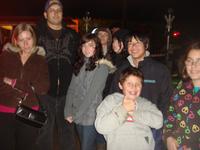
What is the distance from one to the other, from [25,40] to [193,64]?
212 centimetres

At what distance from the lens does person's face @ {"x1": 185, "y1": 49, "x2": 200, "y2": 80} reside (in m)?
3.28

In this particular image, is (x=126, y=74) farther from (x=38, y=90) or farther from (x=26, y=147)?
(x=26, y=147)

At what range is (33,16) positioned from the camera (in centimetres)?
1958

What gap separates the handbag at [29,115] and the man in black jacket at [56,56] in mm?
593

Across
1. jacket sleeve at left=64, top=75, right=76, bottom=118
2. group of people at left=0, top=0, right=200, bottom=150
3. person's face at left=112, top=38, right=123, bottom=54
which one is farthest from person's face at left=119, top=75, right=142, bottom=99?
person's face at left=112, top=38, right=123, bottom=54

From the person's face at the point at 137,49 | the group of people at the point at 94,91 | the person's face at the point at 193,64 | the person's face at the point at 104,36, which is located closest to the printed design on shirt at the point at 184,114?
the group of people at the point at 94,91

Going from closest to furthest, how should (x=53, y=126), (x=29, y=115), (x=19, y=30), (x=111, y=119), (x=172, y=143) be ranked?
(x=111, y=119), (x=172, y=143), (x=29, y=115), (x=19, y=30), (x=53, y=126)

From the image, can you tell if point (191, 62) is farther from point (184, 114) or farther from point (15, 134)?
point (15, 134)

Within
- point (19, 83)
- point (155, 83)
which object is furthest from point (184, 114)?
point (19, 83)

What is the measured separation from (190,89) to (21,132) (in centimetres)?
217

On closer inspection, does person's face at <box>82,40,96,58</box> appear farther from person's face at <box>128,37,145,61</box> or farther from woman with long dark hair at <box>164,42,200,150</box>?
woman with long dark hair at <box>164,42,200,150</box>

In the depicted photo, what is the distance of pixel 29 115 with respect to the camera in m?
4.05

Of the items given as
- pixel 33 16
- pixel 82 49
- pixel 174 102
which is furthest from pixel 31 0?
pixel 174 102

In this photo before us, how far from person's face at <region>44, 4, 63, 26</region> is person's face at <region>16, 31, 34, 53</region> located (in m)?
0.68
